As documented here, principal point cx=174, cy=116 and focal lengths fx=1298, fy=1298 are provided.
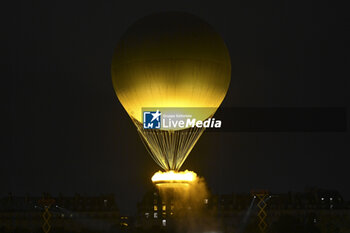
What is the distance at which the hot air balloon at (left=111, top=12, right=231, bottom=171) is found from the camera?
6125 cm

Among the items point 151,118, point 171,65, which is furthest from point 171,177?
point 171,65

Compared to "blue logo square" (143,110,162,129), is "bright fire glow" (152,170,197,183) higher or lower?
lower

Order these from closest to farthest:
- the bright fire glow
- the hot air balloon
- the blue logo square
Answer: the hot air balloon → the blue logo square → the bright fire glow

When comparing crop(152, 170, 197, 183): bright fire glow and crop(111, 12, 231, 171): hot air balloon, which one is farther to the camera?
crop(152, 170, 197, 183): bright fire glow

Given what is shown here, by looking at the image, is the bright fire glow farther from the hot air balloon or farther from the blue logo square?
the hot air balloon

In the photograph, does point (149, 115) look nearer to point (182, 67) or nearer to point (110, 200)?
point (182, 67)

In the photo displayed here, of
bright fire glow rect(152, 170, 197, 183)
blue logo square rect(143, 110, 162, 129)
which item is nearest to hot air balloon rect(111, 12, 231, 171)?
blue logo square rect(143, 110, 162, 129)

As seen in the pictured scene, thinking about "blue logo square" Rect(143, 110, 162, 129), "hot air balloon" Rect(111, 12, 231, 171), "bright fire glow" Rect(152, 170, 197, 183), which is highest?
"hot air balloon" Rect(111, 12, 231, 171)

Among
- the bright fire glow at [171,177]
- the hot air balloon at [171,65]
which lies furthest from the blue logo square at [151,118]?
the bright fire glow at [171,177]

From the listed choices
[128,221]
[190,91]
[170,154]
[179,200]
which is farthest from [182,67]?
[179,200]

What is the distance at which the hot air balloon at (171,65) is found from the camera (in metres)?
61.2

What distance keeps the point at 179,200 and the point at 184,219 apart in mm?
24752

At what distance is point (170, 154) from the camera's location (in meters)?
64.9

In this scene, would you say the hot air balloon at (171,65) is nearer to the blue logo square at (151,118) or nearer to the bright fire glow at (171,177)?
the blue logo square at (151,118)
